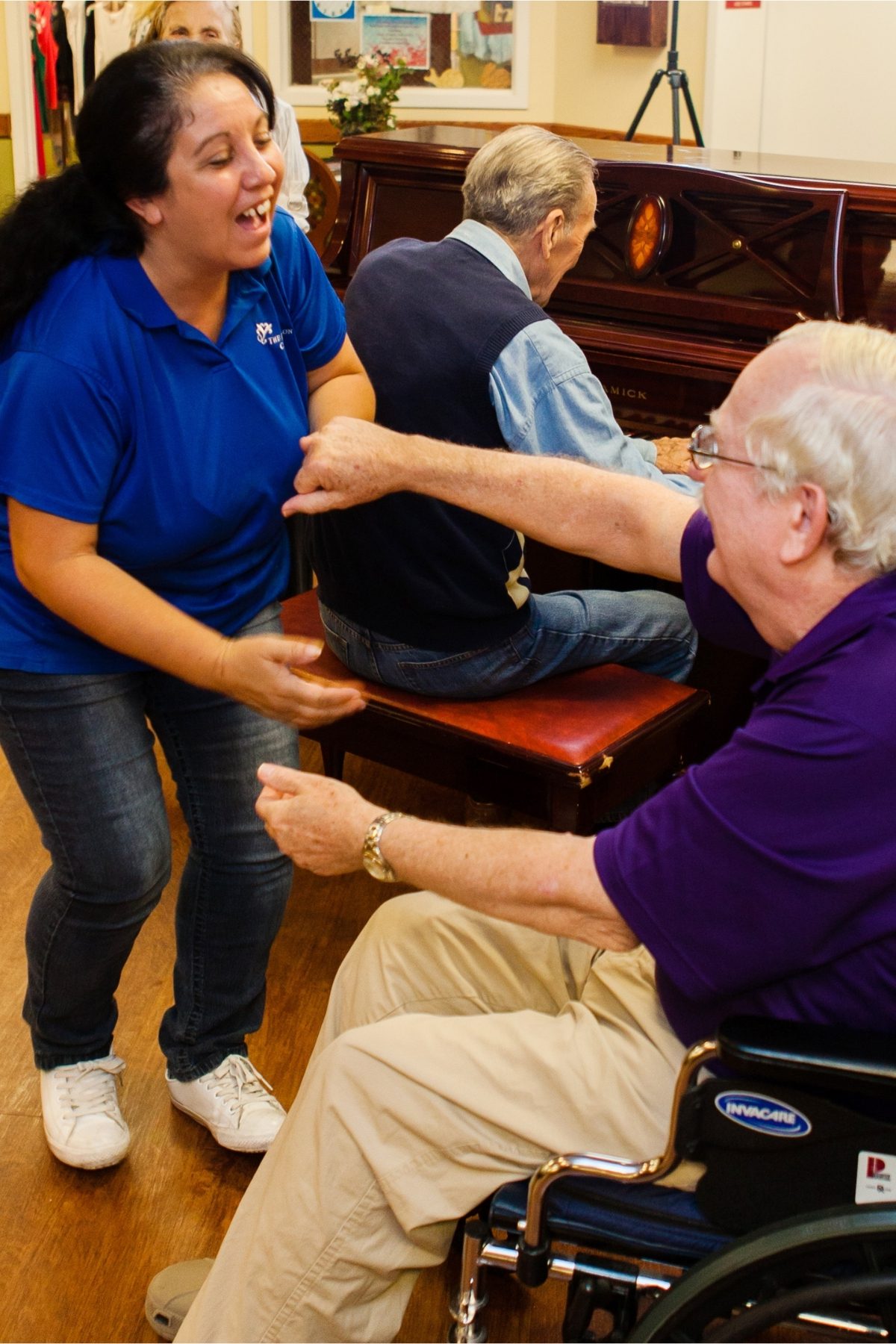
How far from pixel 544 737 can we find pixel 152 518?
0.78 meters

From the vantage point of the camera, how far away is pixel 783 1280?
4.00 feet

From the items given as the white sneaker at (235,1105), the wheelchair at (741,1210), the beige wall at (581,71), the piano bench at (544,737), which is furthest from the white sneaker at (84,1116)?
the beige wall at (581,71)

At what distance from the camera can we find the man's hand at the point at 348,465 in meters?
1.80

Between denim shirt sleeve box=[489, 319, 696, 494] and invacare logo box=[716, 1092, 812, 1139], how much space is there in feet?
3.91

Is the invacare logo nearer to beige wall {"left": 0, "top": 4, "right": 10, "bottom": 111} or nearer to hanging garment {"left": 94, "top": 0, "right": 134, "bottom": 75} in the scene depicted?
hanging garment {"left": 94, "top": 0, "right": 134, "bottom": 75}

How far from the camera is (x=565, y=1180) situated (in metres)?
1.35

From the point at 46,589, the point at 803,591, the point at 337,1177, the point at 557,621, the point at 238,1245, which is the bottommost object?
the point at 238,1245

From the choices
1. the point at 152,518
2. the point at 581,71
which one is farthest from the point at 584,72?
the point at 152,518

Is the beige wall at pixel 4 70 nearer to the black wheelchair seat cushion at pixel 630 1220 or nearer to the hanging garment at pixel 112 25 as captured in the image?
the hanging garment at pixel 112 25

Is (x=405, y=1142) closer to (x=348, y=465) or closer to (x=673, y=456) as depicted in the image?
(x=348, y=465)

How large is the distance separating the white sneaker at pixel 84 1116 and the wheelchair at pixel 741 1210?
815mm

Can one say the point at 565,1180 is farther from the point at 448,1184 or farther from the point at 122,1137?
the point at 122,1137

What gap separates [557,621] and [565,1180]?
45.2 inches

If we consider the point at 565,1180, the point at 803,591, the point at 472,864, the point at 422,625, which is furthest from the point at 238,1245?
the point at 422,625
